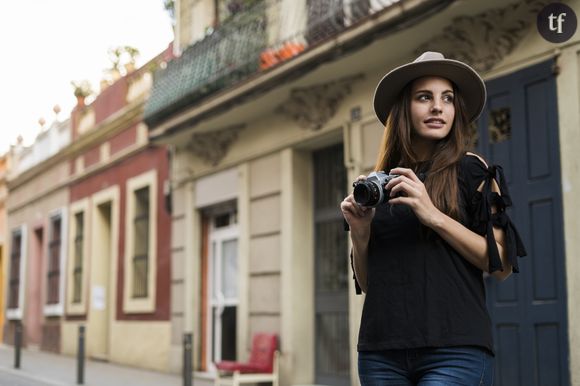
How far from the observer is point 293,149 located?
36.1 feet

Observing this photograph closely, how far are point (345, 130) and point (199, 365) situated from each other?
504 cm

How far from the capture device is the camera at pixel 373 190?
2346 mm

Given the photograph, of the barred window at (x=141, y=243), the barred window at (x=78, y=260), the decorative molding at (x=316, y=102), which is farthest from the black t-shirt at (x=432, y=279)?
the barred window at (x=78, y=260)

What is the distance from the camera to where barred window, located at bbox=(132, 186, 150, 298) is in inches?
604

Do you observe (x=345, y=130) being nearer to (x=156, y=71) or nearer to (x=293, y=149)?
(x=293, y=149)

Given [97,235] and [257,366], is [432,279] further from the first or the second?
[97,235]

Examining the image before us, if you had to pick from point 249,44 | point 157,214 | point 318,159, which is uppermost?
point 249,44

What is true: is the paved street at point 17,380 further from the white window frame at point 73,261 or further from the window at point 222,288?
the white window frame at point 73,261

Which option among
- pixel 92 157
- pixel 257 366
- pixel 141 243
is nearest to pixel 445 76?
pixel 257 366

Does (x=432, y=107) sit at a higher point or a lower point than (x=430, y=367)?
higher

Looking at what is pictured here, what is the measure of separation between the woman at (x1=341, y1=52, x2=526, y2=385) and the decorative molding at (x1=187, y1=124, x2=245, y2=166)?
9.70 meters

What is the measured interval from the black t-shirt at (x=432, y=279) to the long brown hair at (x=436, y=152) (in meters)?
0.04

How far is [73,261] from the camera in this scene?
1931 centimetres

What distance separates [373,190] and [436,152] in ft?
0.97
